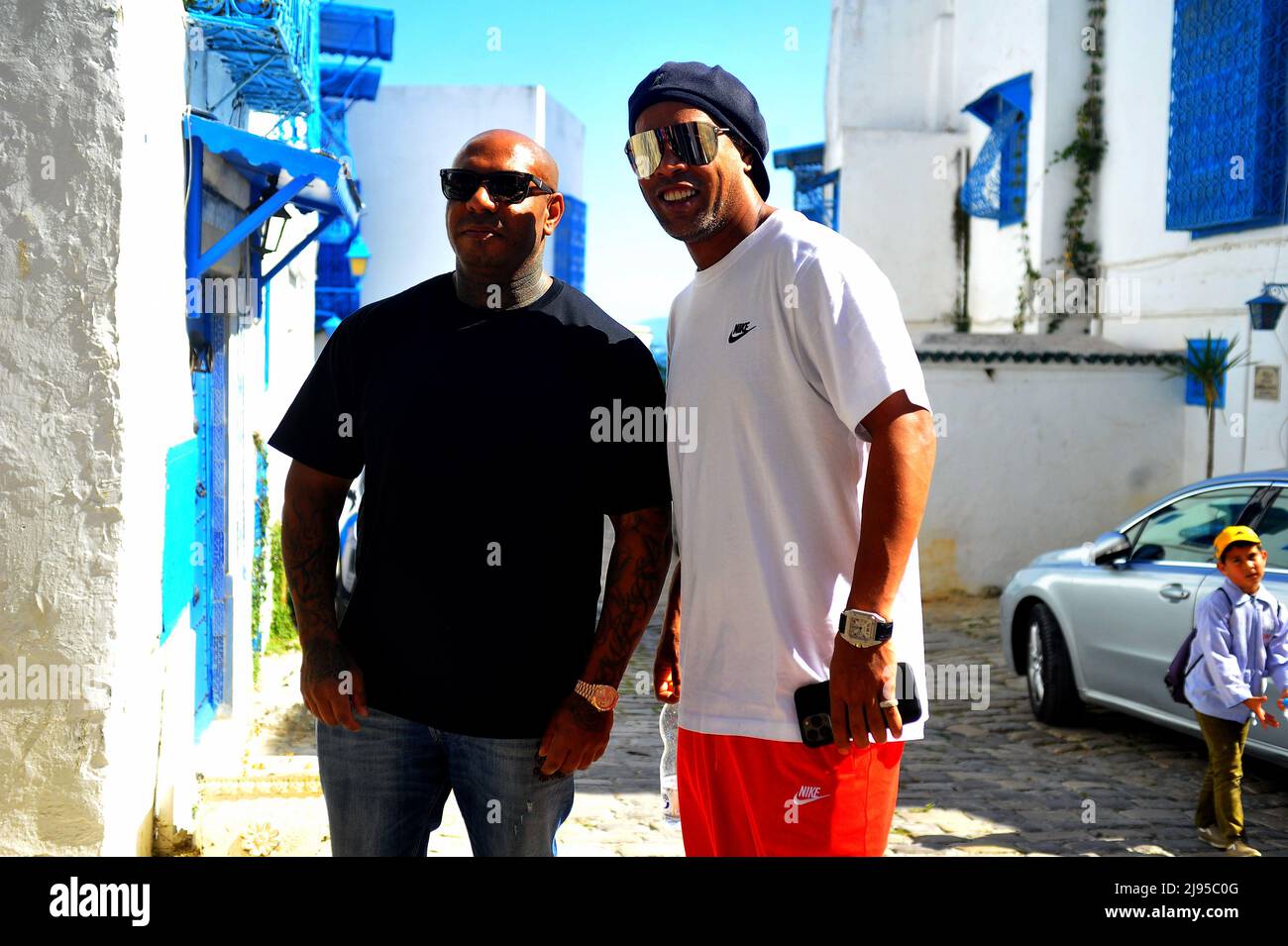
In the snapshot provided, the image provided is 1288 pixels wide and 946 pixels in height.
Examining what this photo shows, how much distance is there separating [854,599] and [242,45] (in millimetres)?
5813

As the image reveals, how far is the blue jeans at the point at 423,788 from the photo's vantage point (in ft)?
9.26

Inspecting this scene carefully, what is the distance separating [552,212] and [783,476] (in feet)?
3.19

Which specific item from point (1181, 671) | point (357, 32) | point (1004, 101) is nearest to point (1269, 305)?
point (1181, 671)

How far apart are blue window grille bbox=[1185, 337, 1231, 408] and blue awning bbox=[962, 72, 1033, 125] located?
4.77 m

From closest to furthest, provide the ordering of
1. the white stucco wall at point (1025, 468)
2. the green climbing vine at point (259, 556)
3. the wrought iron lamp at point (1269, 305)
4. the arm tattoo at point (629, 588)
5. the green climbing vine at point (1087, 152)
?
1. the arm tattoo at point (629, 588)
2. the green climbing vine at point (259, 556)
3. the wrought iron lamp at point (1269, 305)
4. the white stucco wall at point (1025, 468)
5. the green climbing vine at point (1087, 152)

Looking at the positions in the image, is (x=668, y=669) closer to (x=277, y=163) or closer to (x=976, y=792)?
(x=976, y=792)

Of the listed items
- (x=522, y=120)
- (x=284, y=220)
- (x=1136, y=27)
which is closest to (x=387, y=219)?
(x=522, y=120)

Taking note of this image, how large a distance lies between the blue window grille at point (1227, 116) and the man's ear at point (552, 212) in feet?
32.6

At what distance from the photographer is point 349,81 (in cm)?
2133

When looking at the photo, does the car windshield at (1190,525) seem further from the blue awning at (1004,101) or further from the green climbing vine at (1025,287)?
the blue awning at (1004,101)

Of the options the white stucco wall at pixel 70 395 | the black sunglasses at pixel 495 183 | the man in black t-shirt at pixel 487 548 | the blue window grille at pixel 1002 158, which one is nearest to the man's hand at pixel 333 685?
the man in black t-shirt at pixel 487 548

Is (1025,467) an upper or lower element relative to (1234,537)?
upper
